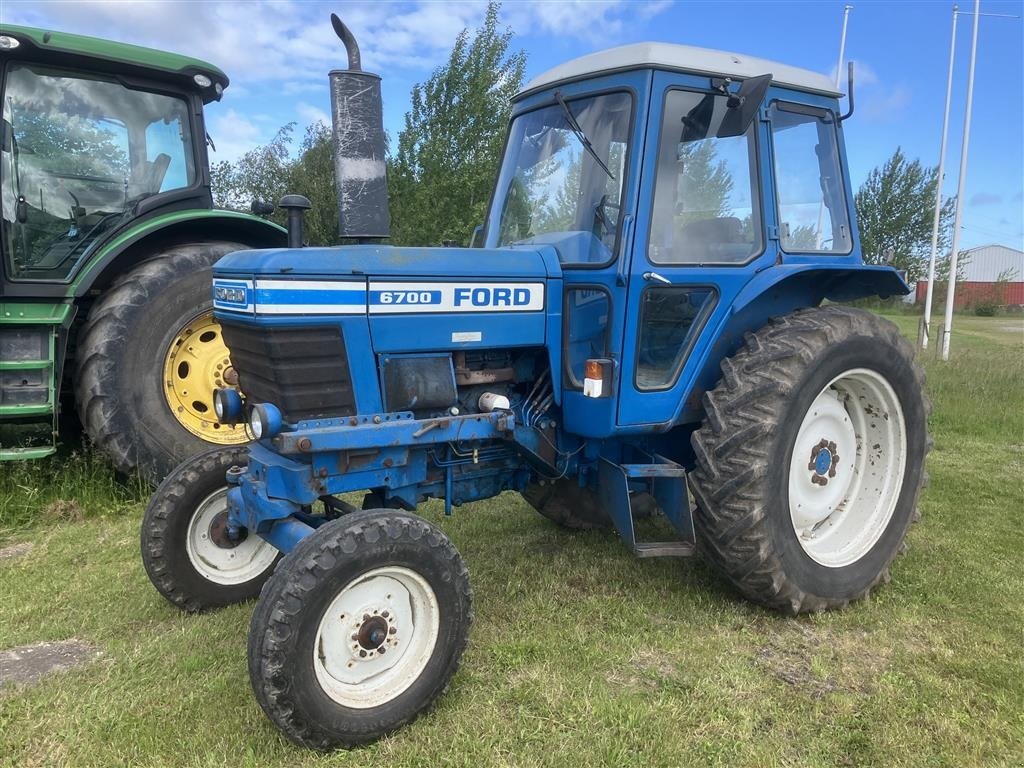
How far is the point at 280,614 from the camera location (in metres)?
2.27

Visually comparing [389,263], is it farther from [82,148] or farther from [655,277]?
[82,148]

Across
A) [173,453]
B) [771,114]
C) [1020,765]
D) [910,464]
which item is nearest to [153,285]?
[173,453]

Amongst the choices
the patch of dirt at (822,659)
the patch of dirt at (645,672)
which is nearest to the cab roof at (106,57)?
the patch of dirt at (645,672)

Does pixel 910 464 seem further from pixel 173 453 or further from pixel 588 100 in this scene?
pixel 173 453

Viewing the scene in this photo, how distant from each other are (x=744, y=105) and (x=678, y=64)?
0.33 m

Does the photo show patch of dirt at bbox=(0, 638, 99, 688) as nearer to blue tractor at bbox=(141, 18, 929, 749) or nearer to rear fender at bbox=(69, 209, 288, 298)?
blue tractor at bbox=(141, 18, 929, 749)

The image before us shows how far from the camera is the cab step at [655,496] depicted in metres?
3.20

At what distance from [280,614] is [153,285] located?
3.10 meters

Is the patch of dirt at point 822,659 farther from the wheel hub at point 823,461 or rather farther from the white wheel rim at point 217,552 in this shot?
the white wheel rim at point 217,552

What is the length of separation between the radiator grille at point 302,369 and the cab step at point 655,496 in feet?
3.93

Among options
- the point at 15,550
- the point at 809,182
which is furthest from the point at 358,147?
the point at 15,550

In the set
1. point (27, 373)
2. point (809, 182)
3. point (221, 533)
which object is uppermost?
point (809, 182)

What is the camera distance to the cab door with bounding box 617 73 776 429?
10.0ft

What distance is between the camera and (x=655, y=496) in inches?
133
